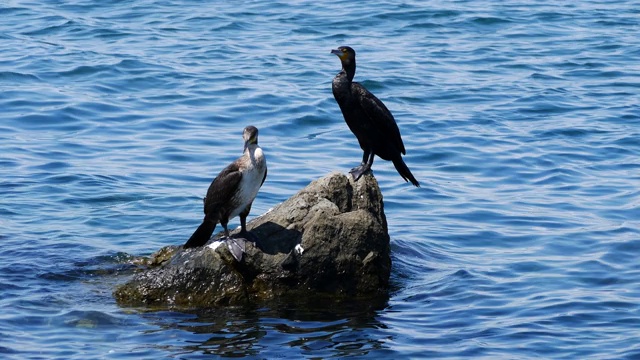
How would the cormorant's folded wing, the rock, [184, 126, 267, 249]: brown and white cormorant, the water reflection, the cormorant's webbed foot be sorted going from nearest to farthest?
the water reflection < [184, 126, 267, 249]: brown and white cormorant < the rock < the cormorant's webbed foot < the cormorant's folded wing

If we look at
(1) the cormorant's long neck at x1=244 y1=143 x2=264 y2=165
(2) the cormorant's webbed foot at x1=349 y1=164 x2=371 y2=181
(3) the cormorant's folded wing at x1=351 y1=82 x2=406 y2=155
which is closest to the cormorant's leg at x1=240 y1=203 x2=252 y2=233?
(1) the cormorant's long neck at x1=244 y1=143 x2=264 y2=165

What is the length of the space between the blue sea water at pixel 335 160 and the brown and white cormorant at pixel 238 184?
2.47 feet

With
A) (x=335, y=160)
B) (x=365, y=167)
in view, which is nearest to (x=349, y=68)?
(x=365, y=167)

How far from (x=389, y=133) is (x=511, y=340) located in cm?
209

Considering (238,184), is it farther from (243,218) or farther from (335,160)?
(335,160)

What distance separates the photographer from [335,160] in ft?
43.2

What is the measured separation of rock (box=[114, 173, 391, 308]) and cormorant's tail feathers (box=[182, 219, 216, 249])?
66 mm

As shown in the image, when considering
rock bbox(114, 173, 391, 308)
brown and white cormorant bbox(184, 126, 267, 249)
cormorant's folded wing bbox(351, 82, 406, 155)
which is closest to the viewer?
brown and white cormorant bbox(184, 126, 267, 249)

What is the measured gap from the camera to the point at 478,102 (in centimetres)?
1598

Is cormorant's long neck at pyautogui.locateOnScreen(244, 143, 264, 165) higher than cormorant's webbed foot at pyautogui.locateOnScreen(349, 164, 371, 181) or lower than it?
higher

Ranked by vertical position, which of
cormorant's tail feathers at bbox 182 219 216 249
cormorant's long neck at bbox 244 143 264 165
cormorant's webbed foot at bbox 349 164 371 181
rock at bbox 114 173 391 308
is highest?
cormorant's long neck at bbox 244 143 264 165

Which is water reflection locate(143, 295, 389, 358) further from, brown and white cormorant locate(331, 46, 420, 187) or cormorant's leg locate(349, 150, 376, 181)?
brown and white cormorant locate(331, 46, 420, 187)

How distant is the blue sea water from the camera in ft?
27.3

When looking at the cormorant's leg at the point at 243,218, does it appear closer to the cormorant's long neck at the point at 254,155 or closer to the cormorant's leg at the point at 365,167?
the cormorant's long neck at the point at 254,155
